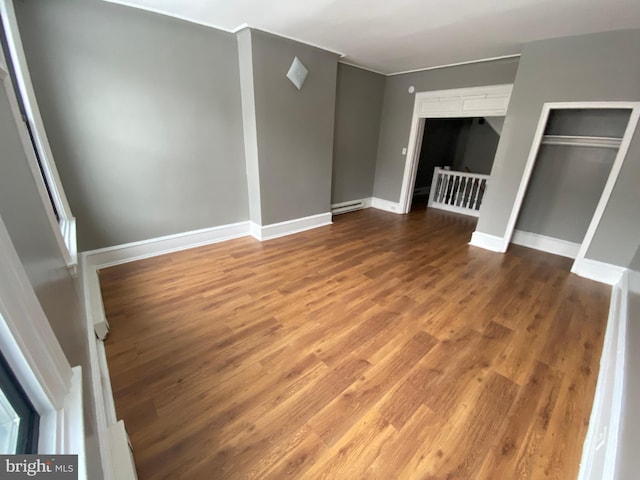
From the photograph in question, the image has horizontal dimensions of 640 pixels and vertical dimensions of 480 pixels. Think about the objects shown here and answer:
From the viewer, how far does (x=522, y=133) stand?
10.5 ft

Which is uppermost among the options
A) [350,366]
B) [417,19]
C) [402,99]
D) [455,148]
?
[417,19]

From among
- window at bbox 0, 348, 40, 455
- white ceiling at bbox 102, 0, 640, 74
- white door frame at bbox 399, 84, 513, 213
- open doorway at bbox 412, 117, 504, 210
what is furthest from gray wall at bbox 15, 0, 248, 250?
open doorway at bbox 412, 117, 504, 210

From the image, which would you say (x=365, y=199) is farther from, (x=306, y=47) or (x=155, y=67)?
(x=155, y=67)

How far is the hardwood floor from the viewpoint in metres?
1.27

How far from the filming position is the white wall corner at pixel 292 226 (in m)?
3.72

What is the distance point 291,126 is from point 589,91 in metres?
3.35

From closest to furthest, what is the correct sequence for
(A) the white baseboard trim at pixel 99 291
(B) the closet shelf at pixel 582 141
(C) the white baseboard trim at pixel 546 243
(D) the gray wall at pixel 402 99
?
(A) the white baseboard trim at pixel 99 291, (B) the closet shelf at pixel 582 141, (C) the white baseboard trim at pixel 546 243, (D) the gray wall at pixel 402 99

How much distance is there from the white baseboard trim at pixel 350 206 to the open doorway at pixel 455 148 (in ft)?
4.90

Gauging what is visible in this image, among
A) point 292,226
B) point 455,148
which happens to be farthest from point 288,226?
point 455,148

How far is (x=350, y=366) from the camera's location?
1744mm

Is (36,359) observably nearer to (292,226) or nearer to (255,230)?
(255,230)

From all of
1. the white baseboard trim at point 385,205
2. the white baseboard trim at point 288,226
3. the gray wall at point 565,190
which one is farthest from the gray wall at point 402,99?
the white baseboard trim at point 288,226

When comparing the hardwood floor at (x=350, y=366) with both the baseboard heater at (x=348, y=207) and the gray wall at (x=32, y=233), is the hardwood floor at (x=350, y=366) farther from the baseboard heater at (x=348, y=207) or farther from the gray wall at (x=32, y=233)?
the baseboard heater at (x=348, y=207)

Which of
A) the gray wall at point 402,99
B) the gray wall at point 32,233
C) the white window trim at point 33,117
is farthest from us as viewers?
the gray wall at point 402,99
